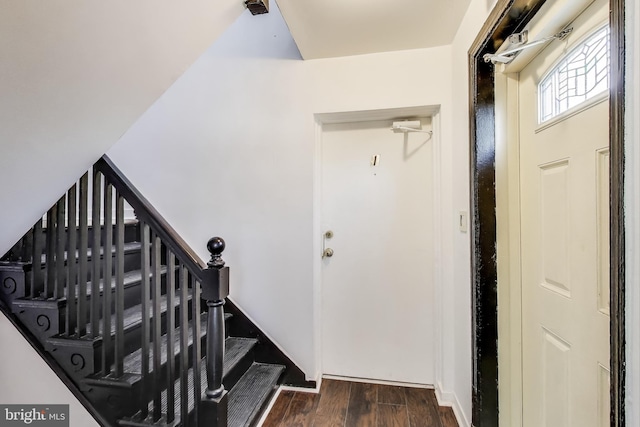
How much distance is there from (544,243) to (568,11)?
30.8 inches

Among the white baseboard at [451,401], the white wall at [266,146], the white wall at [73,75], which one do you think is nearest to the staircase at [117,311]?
the white wall at [73,75]

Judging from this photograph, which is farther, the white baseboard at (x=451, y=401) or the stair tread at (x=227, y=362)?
the white baseboard at (x=451, y=401)

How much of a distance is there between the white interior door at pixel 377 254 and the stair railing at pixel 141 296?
976 mm

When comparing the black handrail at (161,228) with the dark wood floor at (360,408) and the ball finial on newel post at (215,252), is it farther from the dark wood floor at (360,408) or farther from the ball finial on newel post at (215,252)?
the dark wood floor at (360,408)

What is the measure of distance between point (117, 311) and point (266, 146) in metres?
1.29

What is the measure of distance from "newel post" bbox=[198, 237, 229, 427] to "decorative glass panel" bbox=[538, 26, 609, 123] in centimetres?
140

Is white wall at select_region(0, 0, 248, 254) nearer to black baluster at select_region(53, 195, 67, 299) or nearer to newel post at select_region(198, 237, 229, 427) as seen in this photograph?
black baluster at select_region(53, 195, 67, 299)

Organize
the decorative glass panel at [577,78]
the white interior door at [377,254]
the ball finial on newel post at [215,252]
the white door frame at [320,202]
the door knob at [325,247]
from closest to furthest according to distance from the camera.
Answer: the decorative glass panel at [577,78] → the ball finial on newel post at [215,252] → the white door frame at [320,202] → the white interior door at [377,254] → the door knob at [325,247]

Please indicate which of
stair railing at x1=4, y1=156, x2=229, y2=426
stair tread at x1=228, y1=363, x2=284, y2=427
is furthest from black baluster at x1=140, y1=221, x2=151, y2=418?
stair tread at x1=228, y1=363, x2=284, y2=427

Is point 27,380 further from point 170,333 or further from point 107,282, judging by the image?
point 170,333

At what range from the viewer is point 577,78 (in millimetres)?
931

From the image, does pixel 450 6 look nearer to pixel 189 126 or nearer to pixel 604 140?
pixel 604 140

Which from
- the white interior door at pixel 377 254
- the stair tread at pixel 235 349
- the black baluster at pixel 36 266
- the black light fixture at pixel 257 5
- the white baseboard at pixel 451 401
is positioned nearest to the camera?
the black light fixture at pixel 257 5

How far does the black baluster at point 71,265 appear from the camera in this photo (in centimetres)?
140
